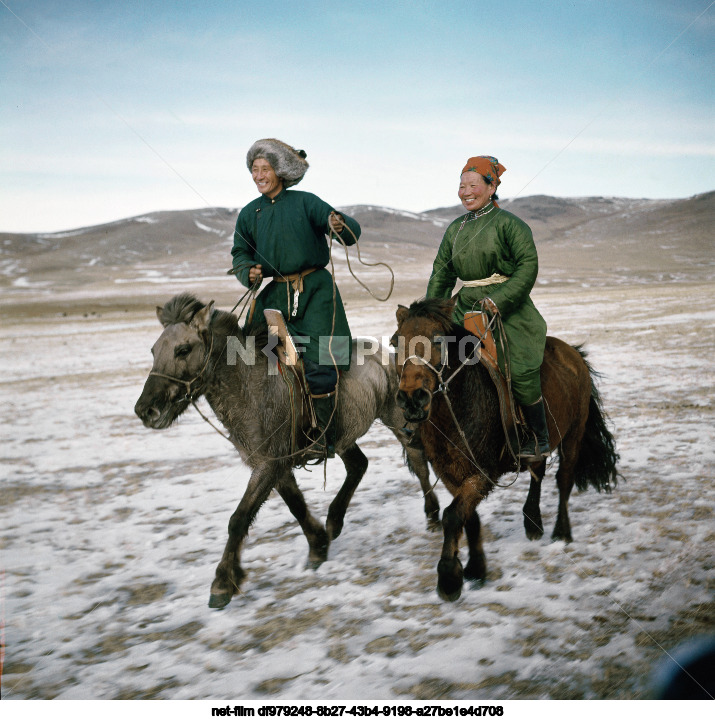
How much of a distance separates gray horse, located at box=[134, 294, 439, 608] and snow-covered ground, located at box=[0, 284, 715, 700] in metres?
0.34

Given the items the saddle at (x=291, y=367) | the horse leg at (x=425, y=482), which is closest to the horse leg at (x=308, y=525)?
the saddle at (x=291, y=367)

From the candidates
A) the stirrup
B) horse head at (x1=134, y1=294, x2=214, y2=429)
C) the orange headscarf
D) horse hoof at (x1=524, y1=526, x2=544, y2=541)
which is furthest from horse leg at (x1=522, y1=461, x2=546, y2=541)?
horse head at (x1=134, y1=294, x2=214, y2=429)

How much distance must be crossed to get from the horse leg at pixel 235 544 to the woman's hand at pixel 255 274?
1222 mm

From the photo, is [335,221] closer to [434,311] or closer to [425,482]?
[434,311]

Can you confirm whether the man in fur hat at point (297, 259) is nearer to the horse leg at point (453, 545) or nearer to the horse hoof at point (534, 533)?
the horse leg at point (453, 545)

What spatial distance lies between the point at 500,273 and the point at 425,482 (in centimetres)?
192

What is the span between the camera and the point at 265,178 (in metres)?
3.47

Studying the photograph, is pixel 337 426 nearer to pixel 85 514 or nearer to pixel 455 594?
pixel 455 594

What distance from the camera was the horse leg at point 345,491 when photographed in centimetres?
417

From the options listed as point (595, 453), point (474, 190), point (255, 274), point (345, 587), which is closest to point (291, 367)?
point (255, 274)

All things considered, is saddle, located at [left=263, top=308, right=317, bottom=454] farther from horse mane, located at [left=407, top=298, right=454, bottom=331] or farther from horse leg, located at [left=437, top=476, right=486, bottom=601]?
horse leg, located at [left=437, top=476, right=486, bottom=601]

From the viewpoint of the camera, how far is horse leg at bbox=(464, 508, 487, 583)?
11.2 ft
